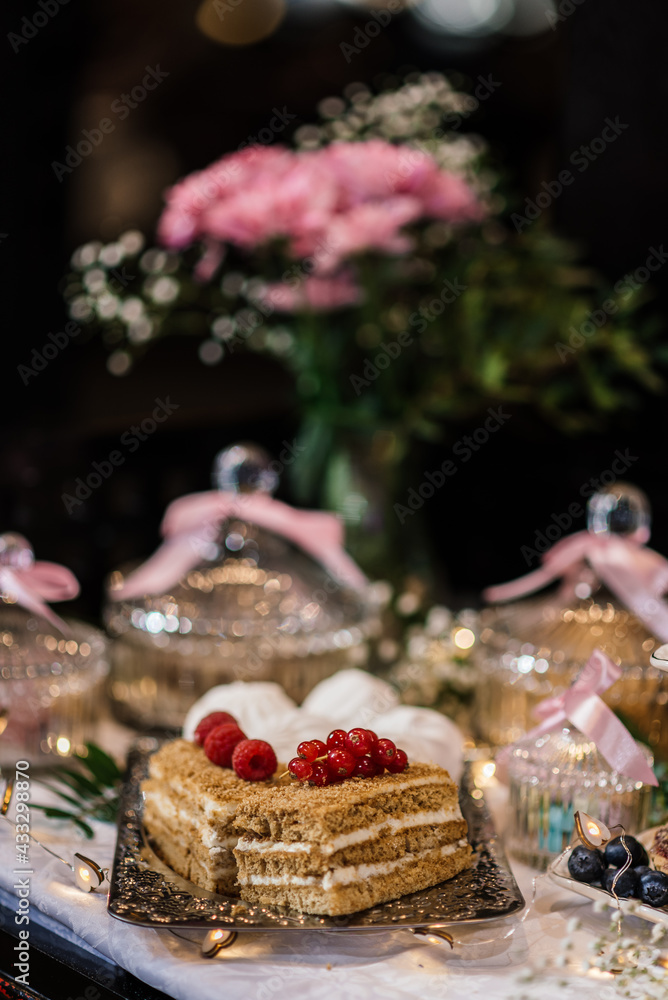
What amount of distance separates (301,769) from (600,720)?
35 centimetres

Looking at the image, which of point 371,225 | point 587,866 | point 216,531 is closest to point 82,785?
point 216,531

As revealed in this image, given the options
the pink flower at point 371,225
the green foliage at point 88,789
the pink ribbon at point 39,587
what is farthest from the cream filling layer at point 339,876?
the pink flower at point 371,225

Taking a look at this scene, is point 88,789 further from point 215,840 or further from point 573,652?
point 573,652

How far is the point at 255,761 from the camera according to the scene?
3.44 feet

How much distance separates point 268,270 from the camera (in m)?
1.75

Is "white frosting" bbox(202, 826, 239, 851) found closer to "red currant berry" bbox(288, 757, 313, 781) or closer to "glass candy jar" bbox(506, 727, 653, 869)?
"red currant berry" bbox(288, 757, 313, 781)

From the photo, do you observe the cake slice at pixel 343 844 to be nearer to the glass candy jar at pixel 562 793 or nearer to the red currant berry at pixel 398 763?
the red currant berry at pixel 398 763

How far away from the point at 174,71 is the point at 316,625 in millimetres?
2475

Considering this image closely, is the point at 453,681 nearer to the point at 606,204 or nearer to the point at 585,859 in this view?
the point at 585,859

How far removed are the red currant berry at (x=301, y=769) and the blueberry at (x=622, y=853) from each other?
0.31 meters

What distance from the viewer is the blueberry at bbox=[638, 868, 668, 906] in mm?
976

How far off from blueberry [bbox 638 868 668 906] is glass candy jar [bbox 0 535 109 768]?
763 mm

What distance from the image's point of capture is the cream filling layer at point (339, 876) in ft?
3.10

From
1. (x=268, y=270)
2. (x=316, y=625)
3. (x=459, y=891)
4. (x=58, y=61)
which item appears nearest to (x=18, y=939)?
(x=459, y=891)
